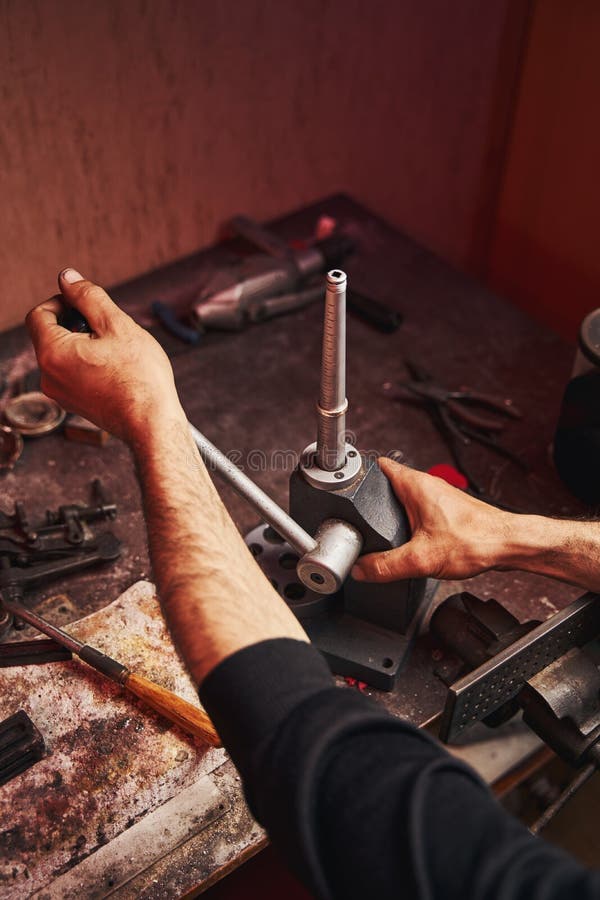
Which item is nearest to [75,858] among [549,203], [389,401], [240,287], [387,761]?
[387,761]

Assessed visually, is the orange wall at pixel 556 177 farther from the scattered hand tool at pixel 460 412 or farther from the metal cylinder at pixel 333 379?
the metal cylinder at pixel 333 379

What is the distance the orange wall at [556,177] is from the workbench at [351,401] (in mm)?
260

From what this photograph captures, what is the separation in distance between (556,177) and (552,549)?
3.29 ft

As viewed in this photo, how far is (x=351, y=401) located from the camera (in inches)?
56.4

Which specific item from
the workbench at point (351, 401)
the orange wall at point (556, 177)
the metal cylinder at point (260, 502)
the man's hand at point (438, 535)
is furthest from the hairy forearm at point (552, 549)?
the orange wall at point (556, 177)

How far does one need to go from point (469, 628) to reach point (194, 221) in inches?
39.4

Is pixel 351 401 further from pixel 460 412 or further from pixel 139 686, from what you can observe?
pixel 139 686

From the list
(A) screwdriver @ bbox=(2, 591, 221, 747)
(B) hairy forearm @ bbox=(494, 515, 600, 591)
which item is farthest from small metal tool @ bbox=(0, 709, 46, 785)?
(B) hairy forearm @ bbox=(494, 515, 600, 591)

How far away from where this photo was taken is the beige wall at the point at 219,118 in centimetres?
137

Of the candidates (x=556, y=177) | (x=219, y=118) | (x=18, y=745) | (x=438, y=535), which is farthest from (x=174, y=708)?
(x=556, y=177)

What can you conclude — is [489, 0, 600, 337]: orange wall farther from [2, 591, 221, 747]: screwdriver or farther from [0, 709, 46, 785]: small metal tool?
[0, 709, 46, 785]: small metal tool

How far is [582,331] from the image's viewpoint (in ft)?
3.94

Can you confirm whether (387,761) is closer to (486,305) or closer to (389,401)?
(389,401)

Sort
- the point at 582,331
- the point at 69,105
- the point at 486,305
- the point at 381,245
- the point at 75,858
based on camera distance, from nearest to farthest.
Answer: the point at 75,858 < the point at 582,331 < the point at 69,105 < the point at 486,305 < the point at 381,245
